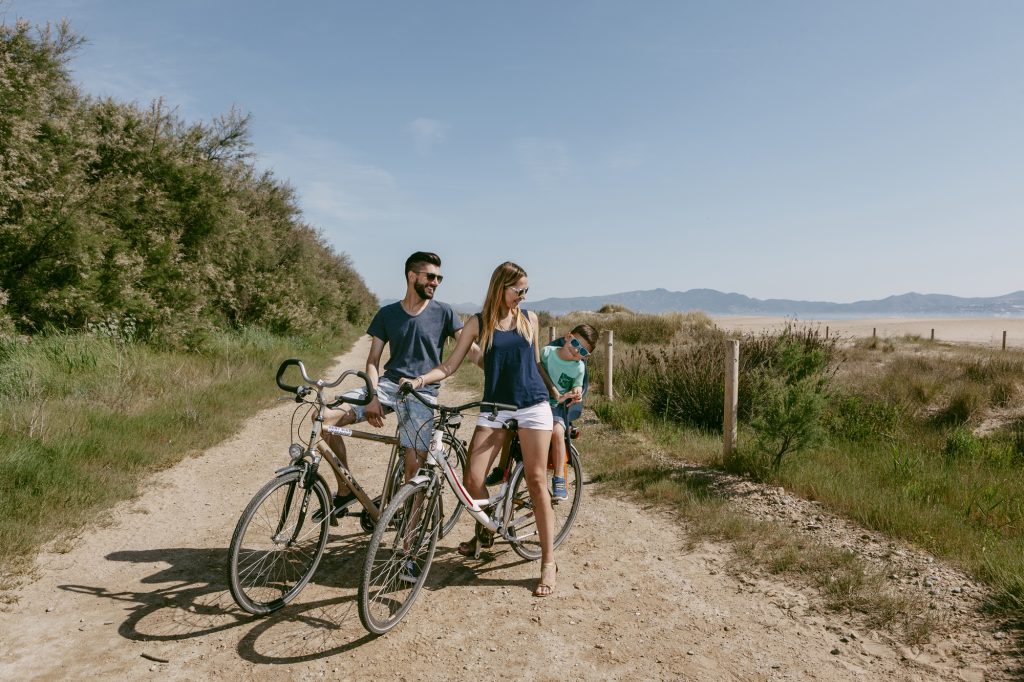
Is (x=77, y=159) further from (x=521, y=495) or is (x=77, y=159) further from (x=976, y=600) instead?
(x=976, y=600)

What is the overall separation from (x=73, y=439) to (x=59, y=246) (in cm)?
673

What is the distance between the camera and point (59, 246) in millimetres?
11570

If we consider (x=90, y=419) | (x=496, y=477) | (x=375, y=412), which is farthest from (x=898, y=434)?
(x=90, y=419)

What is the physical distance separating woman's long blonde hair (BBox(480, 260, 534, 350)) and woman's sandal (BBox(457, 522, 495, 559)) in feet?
5.18

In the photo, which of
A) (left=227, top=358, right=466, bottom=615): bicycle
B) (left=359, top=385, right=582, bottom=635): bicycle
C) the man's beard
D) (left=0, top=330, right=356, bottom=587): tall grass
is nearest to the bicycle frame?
(left=359, top=385, right=582, bottom=635): bicycle

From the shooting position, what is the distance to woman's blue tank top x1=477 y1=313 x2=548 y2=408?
405 cm

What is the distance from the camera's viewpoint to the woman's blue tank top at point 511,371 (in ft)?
13.3

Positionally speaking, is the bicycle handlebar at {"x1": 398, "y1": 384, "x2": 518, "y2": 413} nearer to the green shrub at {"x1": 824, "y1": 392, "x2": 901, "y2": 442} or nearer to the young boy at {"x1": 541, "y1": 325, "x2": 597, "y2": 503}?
the young boy at {"x1": 541, "y1": 325, "x2": 597, "y2": 503}

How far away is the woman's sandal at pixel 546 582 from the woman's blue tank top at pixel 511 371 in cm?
120

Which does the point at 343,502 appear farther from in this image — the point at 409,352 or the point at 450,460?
the point at 409,352

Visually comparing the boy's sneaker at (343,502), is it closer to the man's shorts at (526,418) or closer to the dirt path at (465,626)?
the dirt path at (465,626)

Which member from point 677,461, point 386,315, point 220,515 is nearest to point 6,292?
point 220,515

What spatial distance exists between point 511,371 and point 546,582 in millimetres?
1509

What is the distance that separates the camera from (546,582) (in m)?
4.25
